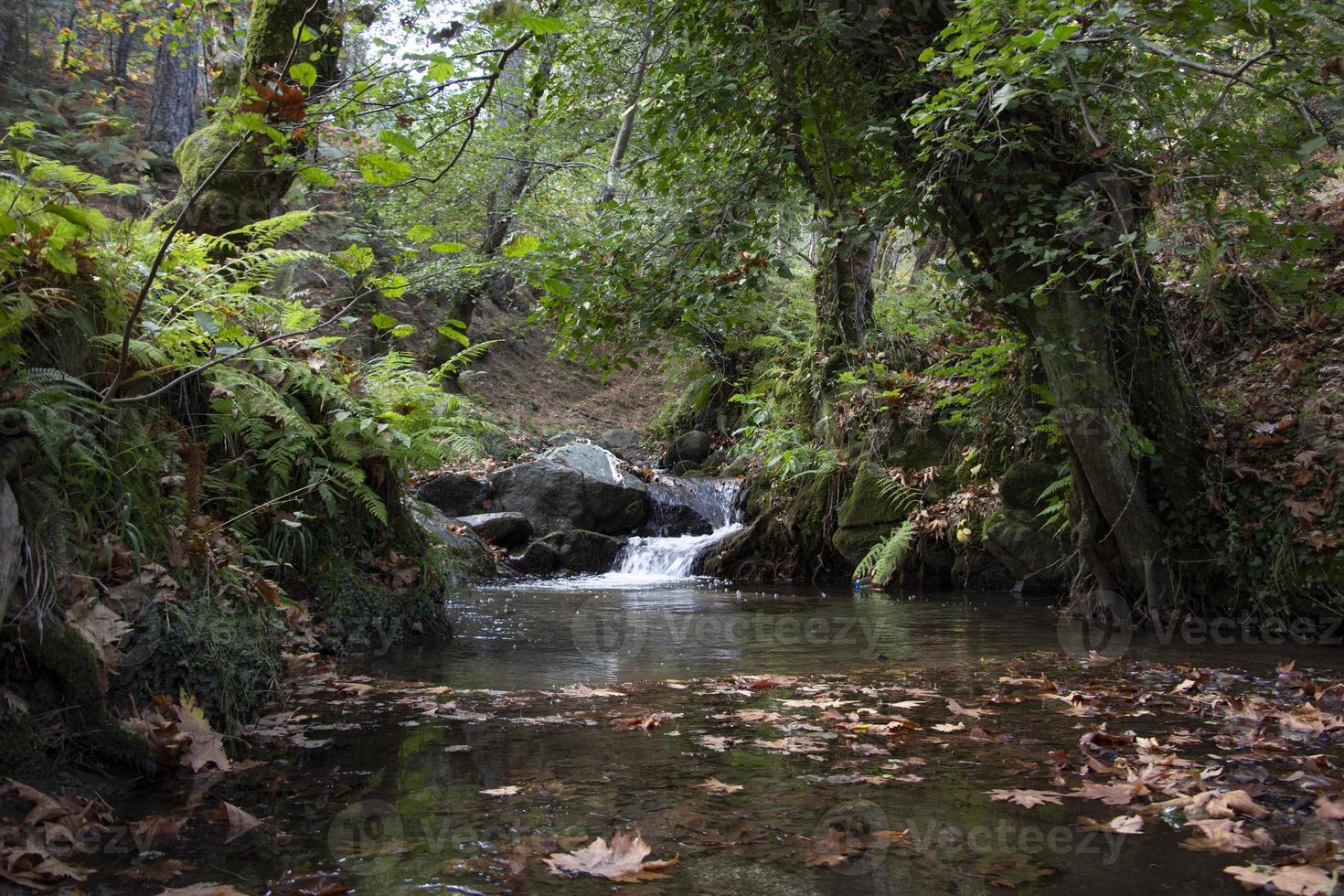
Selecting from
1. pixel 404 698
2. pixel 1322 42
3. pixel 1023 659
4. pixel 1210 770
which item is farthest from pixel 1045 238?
pixel 404 698

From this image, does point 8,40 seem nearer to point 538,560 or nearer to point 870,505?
point 538,560

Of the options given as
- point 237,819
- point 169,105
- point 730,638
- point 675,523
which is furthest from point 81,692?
point 169,105

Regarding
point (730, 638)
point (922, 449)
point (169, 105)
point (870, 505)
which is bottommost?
point (730, 638)

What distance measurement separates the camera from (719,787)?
9.14 feet

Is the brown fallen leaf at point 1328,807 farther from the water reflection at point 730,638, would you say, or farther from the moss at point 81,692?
the moss at point 81,692

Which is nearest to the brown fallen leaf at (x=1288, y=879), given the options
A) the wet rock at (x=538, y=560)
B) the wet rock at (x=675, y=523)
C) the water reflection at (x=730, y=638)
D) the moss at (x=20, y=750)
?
the water reflection at (x=730, y=638)

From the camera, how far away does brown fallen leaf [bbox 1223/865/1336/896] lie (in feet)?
6.42

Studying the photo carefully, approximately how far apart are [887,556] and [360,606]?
6089 millimetres

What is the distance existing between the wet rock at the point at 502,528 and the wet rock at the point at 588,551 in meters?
0.63

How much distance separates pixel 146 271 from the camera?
4.10 meters

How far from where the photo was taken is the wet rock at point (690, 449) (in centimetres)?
1697

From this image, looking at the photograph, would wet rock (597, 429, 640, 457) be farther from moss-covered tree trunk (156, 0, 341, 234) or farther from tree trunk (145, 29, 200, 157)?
moss-covered tree trunk (156, 0, 341, 234)

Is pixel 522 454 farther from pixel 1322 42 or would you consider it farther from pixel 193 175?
pixel 1322 42

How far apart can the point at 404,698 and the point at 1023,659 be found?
3.60 metres
